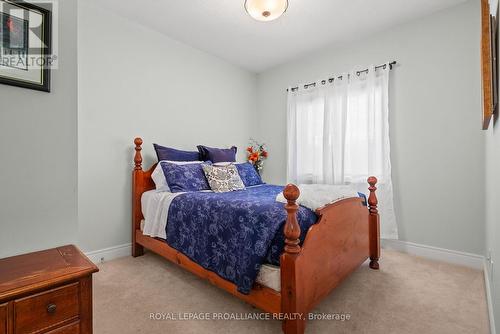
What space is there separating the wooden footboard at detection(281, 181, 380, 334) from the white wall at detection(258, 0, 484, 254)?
758 mm

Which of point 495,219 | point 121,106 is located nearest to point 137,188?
point 121,106

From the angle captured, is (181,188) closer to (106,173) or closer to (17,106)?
(106,173)

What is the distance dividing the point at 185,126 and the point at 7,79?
233 centimetres

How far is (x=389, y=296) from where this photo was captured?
1873mm

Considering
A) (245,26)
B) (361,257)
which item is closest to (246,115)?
(245,26)

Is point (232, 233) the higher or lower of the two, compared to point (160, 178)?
lower

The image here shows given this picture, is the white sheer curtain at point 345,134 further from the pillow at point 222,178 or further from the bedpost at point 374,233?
the pillow at point 222,178

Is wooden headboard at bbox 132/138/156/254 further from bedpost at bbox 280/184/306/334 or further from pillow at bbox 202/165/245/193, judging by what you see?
bedpost at bbox 280/184/306/334

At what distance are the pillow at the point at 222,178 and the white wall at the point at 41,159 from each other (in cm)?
150

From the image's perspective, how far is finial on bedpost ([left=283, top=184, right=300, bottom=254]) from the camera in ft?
4.45

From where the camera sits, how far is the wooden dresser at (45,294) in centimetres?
77

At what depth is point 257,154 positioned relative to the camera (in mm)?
3943

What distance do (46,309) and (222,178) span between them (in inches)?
75.7

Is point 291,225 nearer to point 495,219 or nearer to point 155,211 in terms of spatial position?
point 495,219
